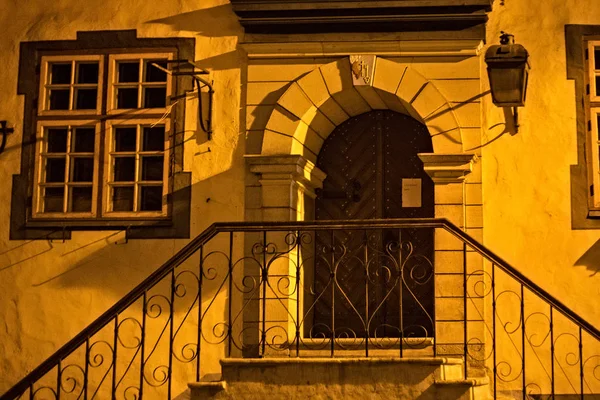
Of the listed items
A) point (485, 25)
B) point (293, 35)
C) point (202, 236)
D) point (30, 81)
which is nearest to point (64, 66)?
point (30, 81)

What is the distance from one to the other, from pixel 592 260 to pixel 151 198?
3.70m

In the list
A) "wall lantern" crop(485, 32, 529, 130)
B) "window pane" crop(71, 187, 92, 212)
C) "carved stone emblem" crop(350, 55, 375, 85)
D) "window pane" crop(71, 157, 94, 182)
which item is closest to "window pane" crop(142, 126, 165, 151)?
"window pane" crop(71, 157, 94, 182)

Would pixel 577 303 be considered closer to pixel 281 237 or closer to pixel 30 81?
pixel 281 237

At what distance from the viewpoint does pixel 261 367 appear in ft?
25.5

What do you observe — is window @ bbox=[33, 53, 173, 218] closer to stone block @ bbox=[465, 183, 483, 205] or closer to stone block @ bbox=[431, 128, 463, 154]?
stone block @ bbox=[431, 128, 463, 154]

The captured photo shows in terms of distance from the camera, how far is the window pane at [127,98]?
9.98m

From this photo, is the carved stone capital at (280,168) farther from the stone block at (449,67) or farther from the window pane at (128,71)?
the window pane at (128,71)

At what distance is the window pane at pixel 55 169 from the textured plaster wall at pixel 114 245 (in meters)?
0.28

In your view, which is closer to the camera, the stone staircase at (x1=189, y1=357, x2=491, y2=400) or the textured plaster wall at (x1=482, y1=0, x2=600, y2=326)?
the stone staircase at (x1=189, y1=357, x2=491, y2=400)

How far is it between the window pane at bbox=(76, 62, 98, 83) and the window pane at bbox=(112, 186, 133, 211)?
1.01 metres

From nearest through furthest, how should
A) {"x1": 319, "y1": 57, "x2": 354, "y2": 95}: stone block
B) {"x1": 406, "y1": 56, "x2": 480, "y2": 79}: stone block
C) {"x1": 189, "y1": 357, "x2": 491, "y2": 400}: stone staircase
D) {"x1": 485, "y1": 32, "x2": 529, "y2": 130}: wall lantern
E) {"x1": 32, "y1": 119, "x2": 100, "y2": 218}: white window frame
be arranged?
{"x1": 189, "y1": 357, "x2": 491, "y2": 400}: stone staircase < {"x1": 485, "y1": 32, "x2": 529, "y2": 130}: wall lantern < {"x1": 406, "y1": 56, "x2": 480, "y2": 79}: stone block < {"x1": 319, "y1": 57, "x2": 354, "y2": 95}: stone block < {"x1": 32, "y1": 119, "x2": 100, "y2": 218}: white window frame

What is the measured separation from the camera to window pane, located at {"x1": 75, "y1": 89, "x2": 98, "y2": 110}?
10047mm

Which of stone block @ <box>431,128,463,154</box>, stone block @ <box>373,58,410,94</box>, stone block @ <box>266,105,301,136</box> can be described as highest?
stone block @ <box>373,58,410,94</box>

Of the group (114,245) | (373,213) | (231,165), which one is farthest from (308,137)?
(114,245)
